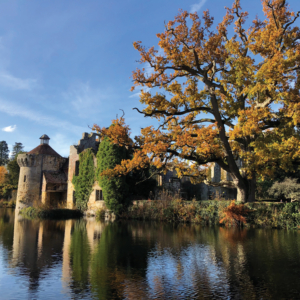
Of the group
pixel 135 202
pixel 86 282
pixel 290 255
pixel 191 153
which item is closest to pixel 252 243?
pixel 290 255

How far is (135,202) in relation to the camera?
953 inches

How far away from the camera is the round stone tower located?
112 ft

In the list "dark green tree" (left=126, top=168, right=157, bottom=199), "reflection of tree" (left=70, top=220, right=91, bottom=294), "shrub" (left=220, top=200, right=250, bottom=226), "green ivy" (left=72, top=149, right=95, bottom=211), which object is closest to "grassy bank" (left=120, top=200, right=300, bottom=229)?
"shrub" (left=220, top=200, right=250, bottom=226)

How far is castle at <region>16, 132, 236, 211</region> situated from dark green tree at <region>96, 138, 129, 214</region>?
4.60m

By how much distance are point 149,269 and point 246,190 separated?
12.0m

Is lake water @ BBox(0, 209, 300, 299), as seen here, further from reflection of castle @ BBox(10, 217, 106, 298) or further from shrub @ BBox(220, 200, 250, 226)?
shrub @ BBox(220, 200, 250, 226)

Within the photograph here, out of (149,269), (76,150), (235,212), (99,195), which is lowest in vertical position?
(149,269)

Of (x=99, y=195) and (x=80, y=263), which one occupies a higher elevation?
(x=99, y=195)

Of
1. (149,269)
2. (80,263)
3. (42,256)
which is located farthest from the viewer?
(42,256)

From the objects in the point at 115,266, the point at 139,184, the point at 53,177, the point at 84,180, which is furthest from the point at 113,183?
the point at 115,266

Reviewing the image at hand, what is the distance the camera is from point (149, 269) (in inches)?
303

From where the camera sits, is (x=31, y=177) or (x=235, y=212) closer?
(x=235, y=212)

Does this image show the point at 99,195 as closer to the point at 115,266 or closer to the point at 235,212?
the point at 235,212

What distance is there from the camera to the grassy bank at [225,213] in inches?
691
